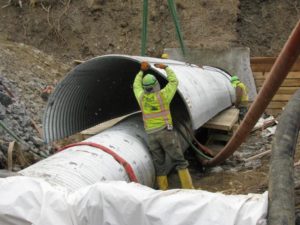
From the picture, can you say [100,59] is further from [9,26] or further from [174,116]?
[9,26]

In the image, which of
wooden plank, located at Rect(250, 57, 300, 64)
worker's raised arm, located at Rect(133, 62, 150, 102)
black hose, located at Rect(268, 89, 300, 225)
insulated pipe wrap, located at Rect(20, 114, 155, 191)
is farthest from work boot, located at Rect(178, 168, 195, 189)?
wooden plank, located at Rect(250, 57, 300, 64)

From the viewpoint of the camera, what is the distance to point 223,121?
8516 mm

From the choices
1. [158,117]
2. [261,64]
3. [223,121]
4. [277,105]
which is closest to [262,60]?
[261,64]

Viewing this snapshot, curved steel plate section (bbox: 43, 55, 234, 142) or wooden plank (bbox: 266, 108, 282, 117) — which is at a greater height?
curved steel plate section (bbox: 43, 55, 234, 142)

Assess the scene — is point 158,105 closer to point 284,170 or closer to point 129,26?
point 284,170

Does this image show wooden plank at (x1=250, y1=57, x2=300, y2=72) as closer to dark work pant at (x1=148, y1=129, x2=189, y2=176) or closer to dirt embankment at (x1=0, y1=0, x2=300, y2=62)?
dirt embankment at (x1=0, y1=0, x2=300, y2=62)

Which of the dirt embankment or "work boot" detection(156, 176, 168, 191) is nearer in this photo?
"work boot" detection(156, 176, 168, 191)

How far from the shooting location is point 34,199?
327cm

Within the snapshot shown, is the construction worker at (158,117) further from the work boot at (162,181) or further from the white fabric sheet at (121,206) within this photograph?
the white fabric sheet at (121,206)

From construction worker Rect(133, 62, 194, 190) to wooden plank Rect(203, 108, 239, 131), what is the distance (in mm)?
1840

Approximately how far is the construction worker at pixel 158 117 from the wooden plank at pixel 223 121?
1.84 meters

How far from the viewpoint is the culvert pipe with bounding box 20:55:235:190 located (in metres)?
4.89

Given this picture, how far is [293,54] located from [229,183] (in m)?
4.01

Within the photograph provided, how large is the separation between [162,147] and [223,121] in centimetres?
229
